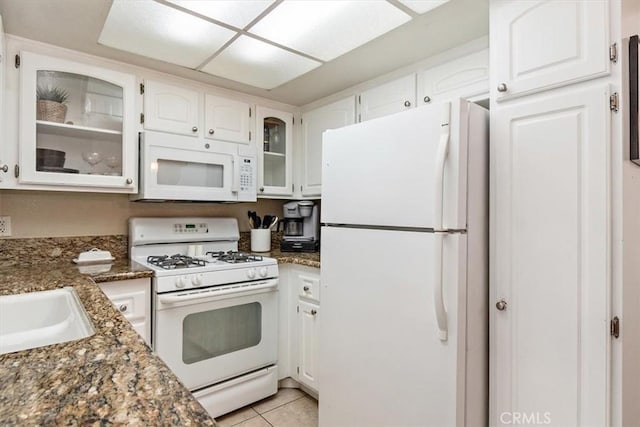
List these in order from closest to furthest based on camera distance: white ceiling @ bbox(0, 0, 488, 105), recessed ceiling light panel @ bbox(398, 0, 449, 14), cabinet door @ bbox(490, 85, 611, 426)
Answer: cabinet door @ bbox(490, 85, 611, 426) → recessed ceiling light panel @ bbox(398, 0, 449, 14) → white ceiling @ bbox(0, 0, 488, 105)

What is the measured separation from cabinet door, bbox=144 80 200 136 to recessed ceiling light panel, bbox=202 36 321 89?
28 cm

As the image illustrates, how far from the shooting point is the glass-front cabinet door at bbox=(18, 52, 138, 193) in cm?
181

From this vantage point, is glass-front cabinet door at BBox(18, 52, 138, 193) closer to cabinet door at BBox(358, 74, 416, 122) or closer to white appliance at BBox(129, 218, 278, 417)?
white appliance at BBox(129, 218, 278, 417)

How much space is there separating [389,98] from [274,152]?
102 cm

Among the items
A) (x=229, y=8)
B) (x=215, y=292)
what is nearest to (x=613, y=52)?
(x=229, y=8)

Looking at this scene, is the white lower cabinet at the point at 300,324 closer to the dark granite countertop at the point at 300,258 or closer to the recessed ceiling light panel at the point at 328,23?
the dark granite countertop at the point at 300,258

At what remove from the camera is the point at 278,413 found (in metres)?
2.14

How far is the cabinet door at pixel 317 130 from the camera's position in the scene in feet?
8.30

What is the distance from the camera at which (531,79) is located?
1324 millimetres

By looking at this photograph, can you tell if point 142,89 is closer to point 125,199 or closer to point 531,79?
point 125,199

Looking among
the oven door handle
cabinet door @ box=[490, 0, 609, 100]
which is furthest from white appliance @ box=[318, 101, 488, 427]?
the oven door handle

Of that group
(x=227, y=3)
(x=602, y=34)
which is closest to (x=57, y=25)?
(x=227, y=3)

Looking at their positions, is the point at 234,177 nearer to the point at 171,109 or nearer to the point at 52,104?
the point at 171,109

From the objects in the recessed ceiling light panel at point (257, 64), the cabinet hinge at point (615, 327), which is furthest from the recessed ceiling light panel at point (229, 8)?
the cabinet hinge at point (615, 327)
